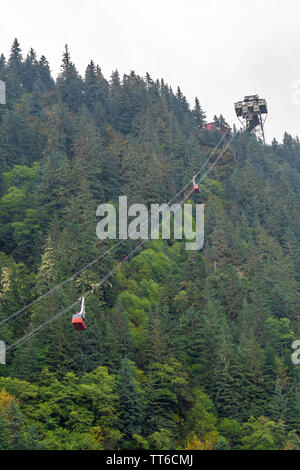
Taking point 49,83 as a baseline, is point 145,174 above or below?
below

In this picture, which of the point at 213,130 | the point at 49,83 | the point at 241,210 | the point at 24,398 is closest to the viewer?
the point at 24,398

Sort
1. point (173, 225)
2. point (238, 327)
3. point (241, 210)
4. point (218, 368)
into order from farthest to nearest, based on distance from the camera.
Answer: point (241, 210)
point (173, 225)
point (238, 327)
point (218, 368)

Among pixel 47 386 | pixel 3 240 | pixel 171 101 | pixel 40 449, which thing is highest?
pixel 171 101

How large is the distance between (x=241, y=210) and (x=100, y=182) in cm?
1735

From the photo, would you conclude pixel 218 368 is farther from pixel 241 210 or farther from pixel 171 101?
pixel 171 101

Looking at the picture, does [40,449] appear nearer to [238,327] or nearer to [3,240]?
[238,327]

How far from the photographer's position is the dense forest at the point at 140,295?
44.2 metres

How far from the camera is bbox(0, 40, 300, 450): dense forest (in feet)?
145

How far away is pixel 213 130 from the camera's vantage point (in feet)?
347

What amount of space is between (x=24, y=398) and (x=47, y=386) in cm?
208

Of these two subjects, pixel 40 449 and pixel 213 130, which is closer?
pixel 40 449

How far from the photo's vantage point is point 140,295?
59531 mm

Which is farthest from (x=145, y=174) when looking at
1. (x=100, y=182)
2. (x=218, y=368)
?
(x=218, y=368)

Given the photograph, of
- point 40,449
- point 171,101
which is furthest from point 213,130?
point 40,449
